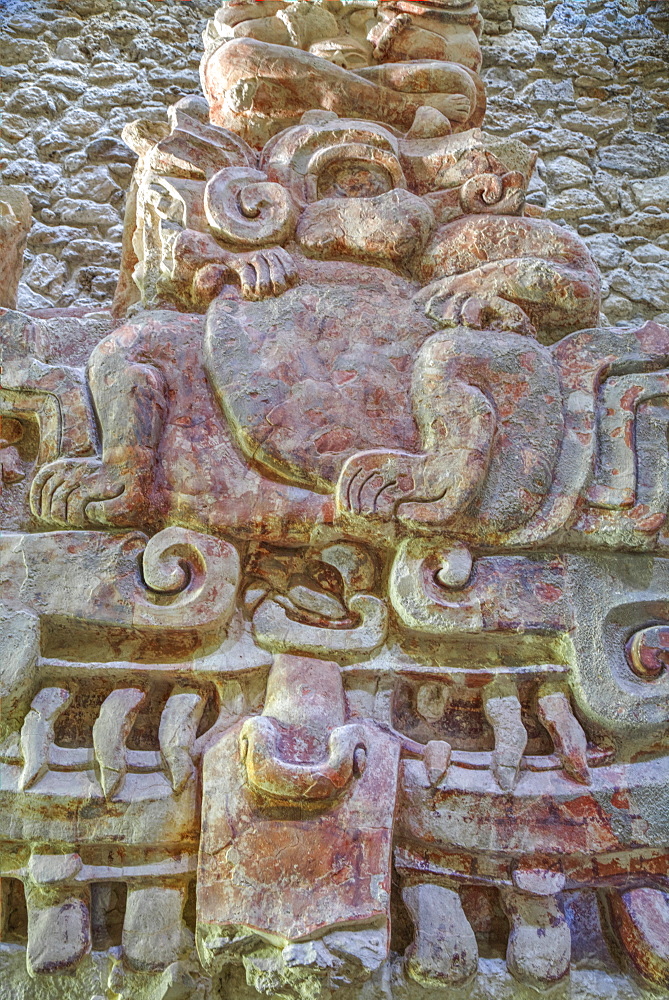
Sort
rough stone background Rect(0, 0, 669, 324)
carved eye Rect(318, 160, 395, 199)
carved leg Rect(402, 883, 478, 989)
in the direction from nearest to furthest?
carved leg Rect(402, 883, 478, 989)
carved eye Rect(318, 160, 395, 199)
rough stone background Rect(0, 0, 669, 324)

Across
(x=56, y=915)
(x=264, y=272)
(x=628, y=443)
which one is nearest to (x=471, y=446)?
(x=628, y=443)

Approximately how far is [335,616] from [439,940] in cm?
54

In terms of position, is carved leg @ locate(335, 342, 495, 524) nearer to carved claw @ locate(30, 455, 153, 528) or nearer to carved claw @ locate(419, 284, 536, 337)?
carved claw @ locate(419, 284, 536, 337)

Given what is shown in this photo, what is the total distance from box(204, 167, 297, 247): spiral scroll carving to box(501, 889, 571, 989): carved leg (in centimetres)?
138

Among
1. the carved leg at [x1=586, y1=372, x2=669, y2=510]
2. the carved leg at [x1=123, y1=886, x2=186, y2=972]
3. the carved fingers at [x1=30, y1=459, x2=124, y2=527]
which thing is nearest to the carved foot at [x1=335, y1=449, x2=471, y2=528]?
the carved leg at [x1=586, y1=372, x2=669, y2=510]

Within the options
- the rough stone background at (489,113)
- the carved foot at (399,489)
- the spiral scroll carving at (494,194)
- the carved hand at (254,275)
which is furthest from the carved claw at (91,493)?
the rough stone background at (489,113)

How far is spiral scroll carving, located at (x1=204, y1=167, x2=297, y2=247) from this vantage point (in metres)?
1.63

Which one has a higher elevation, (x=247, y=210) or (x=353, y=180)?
(x=353, y=180)

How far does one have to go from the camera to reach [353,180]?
1805 millimetres

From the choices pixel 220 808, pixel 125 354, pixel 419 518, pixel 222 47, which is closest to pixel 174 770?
pixel 220 808

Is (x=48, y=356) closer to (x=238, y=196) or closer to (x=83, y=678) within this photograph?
(x=238, y=196)

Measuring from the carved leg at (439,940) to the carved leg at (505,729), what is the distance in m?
0.20

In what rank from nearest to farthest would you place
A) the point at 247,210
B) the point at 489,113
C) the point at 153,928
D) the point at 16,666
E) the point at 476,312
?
the point at 153,928, the point at 16,666, the point at 476,312, the point at 247,210, the point at 489,113

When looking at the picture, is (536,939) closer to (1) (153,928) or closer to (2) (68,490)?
(1) (153,928)
